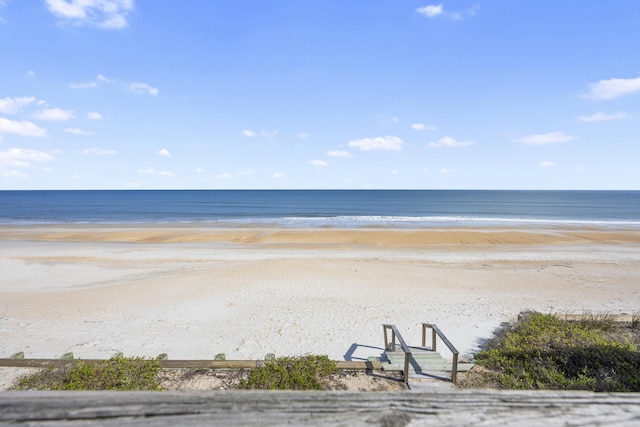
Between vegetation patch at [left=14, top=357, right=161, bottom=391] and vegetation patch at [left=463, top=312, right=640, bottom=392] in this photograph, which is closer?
vegetation patch at [left=14, top=357, right=161, bottom=391]

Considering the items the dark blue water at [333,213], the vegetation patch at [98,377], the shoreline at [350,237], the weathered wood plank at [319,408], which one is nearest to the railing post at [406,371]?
the vegetation patch at [98,377]

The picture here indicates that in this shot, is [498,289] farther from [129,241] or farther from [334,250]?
[129,241]

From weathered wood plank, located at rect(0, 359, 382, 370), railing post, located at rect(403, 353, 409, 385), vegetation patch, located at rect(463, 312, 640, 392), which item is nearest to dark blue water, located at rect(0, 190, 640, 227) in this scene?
vegetation patch, located at rect(463, 312, 640, 392)

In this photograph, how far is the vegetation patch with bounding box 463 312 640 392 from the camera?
18.3 ft

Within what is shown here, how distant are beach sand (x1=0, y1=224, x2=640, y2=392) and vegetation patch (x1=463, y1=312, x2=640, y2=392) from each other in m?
1.44

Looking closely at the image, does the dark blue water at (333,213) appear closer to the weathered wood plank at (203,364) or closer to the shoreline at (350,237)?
the shoreline at (350,237)

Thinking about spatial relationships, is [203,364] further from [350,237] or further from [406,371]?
[350,237]

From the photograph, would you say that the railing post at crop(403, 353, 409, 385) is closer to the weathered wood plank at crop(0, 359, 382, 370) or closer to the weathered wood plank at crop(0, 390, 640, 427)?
the weathered wood plank at crop(0, 359, 382, 370)

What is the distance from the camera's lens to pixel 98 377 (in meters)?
5.63

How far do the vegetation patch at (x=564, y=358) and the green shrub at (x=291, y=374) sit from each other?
2.90 m

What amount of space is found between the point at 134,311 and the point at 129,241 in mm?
19984

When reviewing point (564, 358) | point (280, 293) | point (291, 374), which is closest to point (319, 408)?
point (291, 374)

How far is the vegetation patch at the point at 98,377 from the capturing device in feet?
17.8

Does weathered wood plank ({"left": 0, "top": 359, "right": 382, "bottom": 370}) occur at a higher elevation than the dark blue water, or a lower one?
lower
